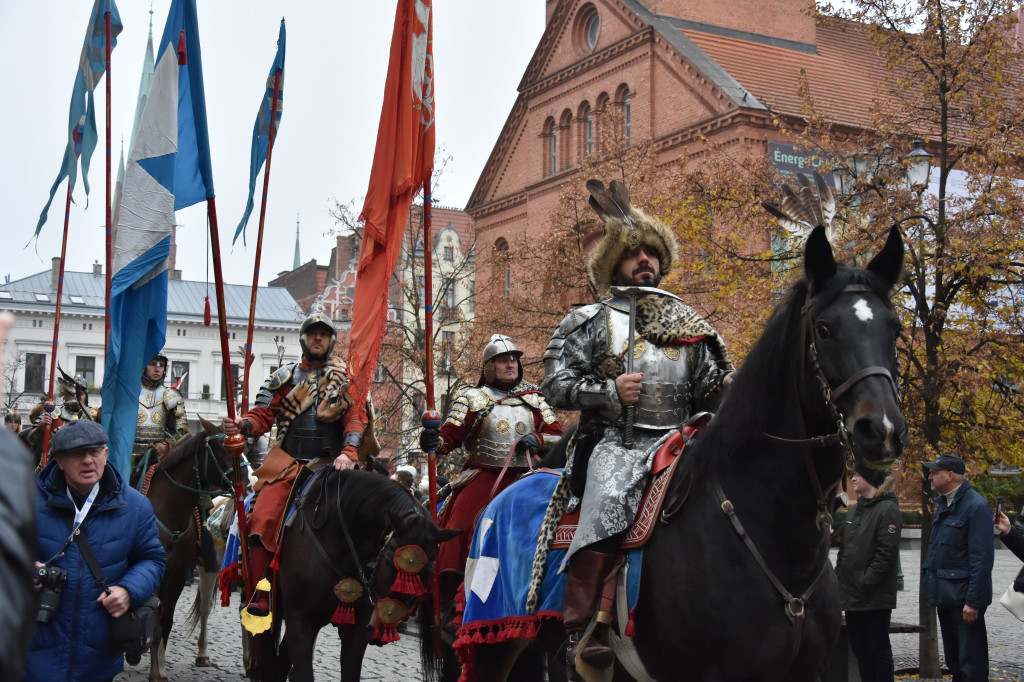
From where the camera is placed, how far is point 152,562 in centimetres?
559

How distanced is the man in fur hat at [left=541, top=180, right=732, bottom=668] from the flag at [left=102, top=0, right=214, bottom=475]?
114 inches

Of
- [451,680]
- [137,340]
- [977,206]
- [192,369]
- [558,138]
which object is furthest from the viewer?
[192,369]

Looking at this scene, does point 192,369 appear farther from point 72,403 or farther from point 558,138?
point 72,403

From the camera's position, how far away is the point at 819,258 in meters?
4.34

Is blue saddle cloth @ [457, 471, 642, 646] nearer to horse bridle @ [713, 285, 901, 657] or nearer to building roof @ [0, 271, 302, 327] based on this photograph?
horse bridle @ [713, 285, 901, 657]

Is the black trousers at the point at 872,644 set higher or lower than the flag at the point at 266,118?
lower

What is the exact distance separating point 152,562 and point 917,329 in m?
9.66

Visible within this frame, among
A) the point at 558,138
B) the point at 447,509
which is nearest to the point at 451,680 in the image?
the point at 447,509

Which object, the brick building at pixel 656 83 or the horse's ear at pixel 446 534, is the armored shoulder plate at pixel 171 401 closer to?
the horse's ear at pixel 446 534

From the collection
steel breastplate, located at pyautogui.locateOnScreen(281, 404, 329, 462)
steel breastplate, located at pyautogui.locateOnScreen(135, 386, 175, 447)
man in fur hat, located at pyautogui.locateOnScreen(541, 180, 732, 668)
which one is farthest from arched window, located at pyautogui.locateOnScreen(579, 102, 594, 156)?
man in fur hat, located at pyautogui.locateOnScreen(541, 180, 732, 668)

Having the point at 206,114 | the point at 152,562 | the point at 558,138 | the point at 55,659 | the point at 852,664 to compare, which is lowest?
the point at 852,664

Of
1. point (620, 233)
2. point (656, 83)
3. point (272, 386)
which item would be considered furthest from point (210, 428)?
point (656, 83)

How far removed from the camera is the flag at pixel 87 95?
10.3m

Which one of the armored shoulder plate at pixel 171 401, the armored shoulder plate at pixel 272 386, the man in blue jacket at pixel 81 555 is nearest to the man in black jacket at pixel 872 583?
the armored shoulder plate at pixel 272 386
